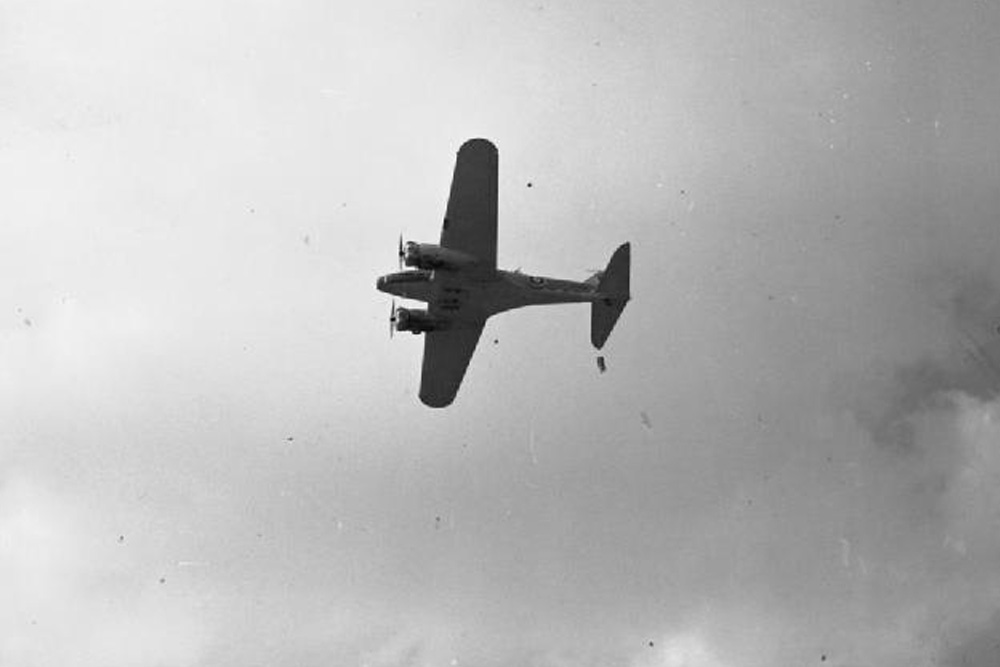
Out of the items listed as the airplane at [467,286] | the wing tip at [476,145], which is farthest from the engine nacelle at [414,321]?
the wing tip at [476,145]

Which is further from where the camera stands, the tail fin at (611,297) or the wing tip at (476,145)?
the tail fin at (611,297)

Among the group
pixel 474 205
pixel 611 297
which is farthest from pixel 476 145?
pixel 611 297

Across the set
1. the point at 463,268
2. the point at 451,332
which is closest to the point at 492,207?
the point at 463,268

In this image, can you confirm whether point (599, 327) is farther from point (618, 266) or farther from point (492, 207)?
point (492, 207)

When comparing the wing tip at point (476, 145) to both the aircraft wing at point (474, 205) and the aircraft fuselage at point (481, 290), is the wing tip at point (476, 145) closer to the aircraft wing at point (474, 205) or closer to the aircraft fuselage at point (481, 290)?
the aircraft wing at point (474, 205)

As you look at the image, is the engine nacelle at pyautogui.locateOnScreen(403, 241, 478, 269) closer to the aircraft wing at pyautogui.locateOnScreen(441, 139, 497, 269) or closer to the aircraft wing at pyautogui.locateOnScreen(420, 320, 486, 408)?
the aircraft wing at pyautogui.locateOnScreen(441, 139, 497, 269)
